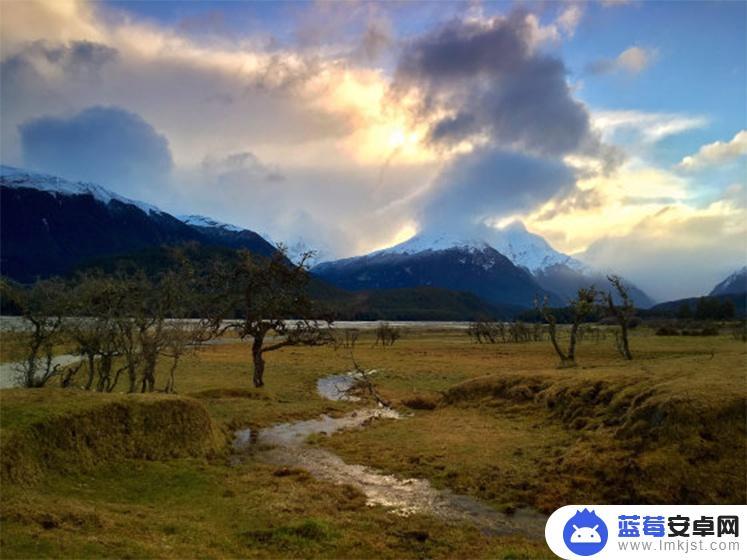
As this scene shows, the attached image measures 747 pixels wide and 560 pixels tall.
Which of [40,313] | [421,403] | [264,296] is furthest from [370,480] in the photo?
[264,296]

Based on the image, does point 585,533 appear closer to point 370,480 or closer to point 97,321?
point 370,480

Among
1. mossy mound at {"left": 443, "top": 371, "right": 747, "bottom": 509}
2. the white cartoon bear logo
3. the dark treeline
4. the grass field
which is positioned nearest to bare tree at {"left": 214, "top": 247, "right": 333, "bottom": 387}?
the dark treeline

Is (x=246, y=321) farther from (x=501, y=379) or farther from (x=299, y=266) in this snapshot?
(x=501, y=379)

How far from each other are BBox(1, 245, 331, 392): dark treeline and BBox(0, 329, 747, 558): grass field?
36.4 ft

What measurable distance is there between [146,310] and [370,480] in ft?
91.1

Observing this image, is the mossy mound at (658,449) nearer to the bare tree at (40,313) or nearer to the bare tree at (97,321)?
the bare tree at (97,321)

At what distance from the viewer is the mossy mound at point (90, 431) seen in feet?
64.4

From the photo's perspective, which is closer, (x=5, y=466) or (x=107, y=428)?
(x=5, y=466)

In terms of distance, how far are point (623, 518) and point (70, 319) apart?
128 feet

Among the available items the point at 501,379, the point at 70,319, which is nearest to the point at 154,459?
the point at 70,319

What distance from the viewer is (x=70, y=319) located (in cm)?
4081

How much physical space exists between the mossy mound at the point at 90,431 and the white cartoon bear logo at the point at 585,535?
57.0 ft

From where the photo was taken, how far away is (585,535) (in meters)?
15.4

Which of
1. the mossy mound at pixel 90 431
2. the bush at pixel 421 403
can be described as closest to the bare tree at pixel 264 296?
the bush at pixel 421 403
